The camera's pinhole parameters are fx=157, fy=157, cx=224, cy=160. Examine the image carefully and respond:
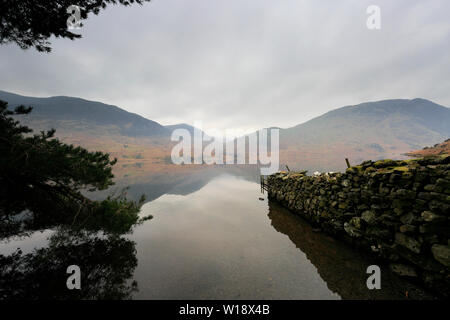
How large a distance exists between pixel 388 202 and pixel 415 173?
1.05 meters

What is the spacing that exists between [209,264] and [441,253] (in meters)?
5.71

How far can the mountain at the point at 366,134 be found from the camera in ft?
305

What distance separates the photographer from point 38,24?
4930mm

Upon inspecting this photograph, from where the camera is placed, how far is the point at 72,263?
4.90 meters

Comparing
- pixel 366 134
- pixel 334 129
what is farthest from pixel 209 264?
pixel 334 129

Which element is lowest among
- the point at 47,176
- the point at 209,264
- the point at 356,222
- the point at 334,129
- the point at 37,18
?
the point at 209,264

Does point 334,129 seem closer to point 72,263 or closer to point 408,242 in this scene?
point 408,242

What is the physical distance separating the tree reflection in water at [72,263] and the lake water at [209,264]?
0.03 m

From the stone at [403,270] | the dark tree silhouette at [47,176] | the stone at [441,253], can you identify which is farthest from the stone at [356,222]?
the dark tree silhouette at [47,176]

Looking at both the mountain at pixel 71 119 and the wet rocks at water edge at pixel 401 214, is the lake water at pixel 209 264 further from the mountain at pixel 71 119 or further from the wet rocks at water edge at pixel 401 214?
the mountain at pixel 71 119

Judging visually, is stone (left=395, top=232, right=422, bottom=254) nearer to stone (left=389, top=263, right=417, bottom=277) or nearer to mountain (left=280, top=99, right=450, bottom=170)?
stone (left=389, top=263, right=417, bottom=277)

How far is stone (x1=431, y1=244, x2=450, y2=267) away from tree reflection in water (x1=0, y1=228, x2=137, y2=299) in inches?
285
